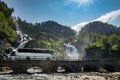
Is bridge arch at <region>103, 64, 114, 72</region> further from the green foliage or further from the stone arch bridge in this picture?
the green foliage

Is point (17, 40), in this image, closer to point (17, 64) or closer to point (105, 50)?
point (105, 50)

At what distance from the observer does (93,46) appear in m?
131

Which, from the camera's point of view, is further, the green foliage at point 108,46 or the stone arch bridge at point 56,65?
the green foliage at point 108,46

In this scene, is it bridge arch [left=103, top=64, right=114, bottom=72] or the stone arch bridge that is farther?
bridge arch [left=103, top=64, right=114, bottom=72]

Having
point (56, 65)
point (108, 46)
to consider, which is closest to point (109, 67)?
point (56, 65)

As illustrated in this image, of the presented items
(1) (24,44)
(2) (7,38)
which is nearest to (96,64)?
(2) (7,38)

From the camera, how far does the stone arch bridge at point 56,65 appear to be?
7038 cm

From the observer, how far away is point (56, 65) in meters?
77.2

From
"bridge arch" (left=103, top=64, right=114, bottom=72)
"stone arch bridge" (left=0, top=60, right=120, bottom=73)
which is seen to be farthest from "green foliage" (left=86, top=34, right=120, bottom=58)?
"stone arch bridge" (left=0, top=60, right=120, bottom=73)

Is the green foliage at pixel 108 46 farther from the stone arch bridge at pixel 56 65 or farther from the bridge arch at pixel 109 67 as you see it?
the stone arch bridge at pixel 56 65

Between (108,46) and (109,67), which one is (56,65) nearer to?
(109,67)

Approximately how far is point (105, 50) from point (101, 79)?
6185 cm

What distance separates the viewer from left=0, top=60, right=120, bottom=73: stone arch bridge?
231 ft

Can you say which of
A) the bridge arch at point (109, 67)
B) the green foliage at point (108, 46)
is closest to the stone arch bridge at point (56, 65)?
the bridge arch at point (109, 67)
